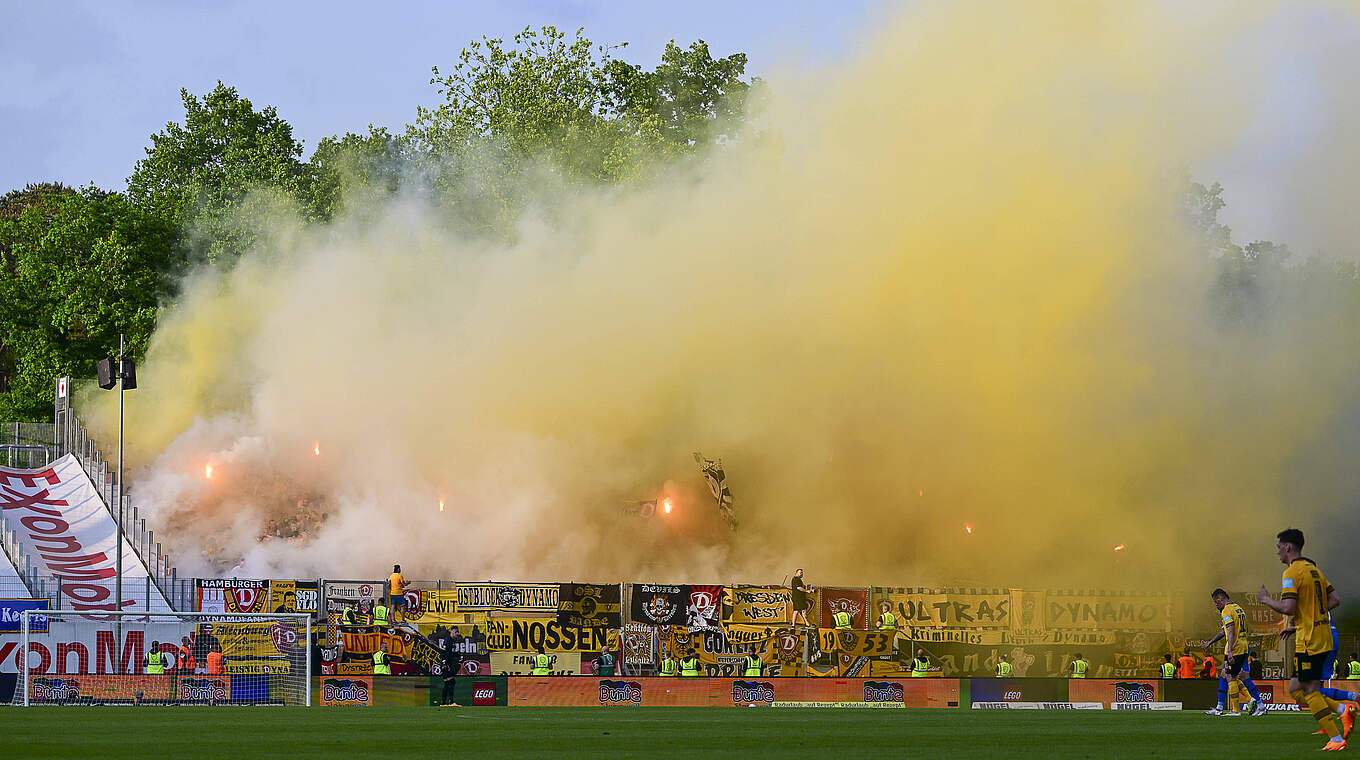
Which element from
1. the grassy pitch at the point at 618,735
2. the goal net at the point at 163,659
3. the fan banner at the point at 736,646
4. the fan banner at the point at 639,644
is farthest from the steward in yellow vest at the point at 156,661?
the fan banner at the point at 736,646

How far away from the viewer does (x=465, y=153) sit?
5944cm

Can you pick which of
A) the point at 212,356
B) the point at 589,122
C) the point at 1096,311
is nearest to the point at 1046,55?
the point at 1096,311

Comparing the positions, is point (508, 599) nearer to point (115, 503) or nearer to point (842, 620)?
point (842, 620)

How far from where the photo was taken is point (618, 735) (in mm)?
16062

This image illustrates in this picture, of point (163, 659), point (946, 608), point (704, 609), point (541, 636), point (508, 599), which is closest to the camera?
point (163, 659)

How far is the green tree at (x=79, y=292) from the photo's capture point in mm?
62875

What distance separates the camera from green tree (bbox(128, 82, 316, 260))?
2467 inches

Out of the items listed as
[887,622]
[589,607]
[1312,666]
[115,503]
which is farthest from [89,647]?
[1312,666]

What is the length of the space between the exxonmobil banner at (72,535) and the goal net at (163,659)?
6.51 m

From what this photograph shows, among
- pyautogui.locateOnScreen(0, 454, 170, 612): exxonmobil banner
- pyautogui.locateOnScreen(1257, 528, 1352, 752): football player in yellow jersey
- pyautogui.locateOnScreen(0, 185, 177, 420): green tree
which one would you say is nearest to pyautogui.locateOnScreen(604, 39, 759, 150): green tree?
pyautogui.locateOnScreen(0, 185, 177, 420): green tree

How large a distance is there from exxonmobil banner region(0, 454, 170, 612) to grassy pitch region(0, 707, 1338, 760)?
47.1 feet

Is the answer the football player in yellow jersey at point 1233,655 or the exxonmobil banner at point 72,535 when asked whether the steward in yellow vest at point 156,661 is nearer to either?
the exxonmobil banner at point 72,535

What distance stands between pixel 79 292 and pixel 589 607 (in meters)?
37.4

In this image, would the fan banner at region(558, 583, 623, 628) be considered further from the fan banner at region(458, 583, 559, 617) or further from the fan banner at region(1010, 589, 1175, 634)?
the fan banner at region(1010, 589, 1175, 634)
